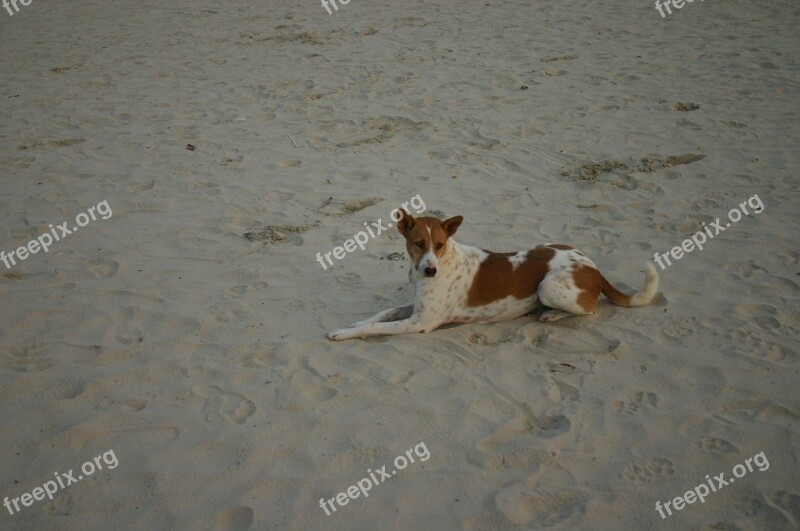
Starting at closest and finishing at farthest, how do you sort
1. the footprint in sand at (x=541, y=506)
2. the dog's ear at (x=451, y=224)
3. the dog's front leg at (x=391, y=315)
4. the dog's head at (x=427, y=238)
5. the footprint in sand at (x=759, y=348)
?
1. the footprint in sand at (x=541, y=506)
2. the footprint in sand at (x=759, y=348)
3. the dog's head at (x=427, y=238)
4. the dog's ear at (x=451, y=224)
5. the dog's front leg at (x=391, y=315)

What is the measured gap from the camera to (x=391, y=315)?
219 inches

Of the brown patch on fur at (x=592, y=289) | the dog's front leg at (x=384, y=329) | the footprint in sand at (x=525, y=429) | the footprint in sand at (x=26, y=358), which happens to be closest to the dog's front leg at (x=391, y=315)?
the dog's front leg at (x=384, y=329)

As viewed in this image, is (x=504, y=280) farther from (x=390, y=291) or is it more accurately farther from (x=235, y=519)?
(x=235, y=519)

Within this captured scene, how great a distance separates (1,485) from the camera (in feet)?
12.5

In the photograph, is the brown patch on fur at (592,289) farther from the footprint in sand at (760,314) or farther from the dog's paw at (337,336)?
the dog's paw at (337,336)

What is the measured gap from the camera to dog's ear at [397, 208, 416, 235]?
5.23 metres

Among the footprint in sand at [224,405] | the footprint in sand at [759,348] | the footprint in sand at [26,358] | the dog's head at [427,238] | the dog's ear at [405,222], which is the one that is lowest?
the footprint in sand at [759,348]

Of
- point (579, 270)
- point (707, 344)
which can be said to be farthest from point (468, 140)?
point (707, 344)

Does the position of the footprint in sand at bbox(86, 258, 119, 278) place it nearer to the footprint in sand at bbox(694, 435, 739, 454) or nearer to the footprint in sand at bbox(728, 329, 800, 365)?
the footprint in sand at bbox(694, 435, 739, 454)

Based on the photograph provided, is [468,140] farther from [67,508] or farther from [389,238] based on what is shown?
[67,508]

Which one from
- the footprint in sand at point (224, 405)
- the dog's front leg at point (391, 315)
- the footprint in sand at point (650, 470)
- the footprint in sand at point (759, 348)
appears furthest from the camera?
the dog's front leg at point (391, 315)

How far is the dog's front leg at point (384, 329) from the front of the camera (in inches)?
206

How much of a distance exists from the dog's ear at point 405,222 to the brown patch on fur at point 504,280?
0.74 metres

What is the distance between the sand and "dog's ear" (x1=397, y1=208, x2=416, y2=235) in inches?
36.3
